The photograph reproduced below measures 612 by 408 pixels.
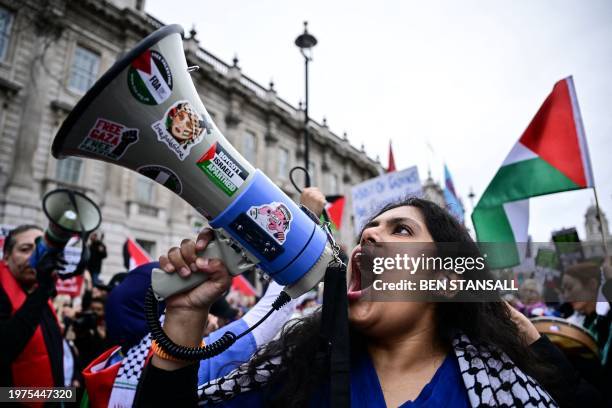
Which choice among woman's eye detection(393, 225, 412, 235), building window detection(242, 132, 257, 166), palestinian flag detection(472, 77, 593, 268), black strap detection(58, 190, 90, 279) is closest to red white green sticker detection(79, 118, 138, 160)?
woman's eye detection(393, 225, 412, 235)

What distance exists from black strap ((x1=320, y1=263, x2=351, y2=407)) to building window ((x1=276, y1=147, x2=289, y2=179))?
20443mm

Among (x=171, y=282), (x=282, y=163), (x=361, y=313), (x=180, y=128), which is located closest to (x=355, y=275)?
(x=361, y=313)

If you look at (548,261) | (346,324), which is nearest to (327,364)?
(346,324)

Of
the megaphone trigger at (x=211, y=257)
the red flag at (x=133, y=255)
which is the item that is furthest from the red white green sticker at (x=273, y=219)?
the red flag at (x=133, y=255)

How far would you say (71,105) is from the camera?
13180 mm

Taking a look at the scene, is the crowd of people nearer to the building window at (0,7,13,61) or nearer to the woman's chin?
the woman's chin

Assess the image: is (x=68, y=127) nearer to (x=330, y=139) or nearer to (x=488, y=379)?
(x=488, y=379)

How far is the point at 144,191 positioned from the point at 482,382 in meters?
15.9

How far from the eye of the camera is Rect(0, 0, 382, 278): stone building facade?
38.9 ft

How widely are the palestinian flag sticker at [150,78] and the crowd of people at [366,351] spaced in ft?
1.41

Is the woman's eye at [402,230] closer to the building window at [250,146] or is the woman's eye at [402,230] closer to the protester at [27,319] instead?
the protester at [27,319]

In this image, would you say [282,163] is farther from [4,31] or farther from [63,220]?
[63,220]

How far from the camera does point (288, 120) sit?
73.9 feet

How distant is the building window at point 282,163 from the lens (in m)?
21.8
